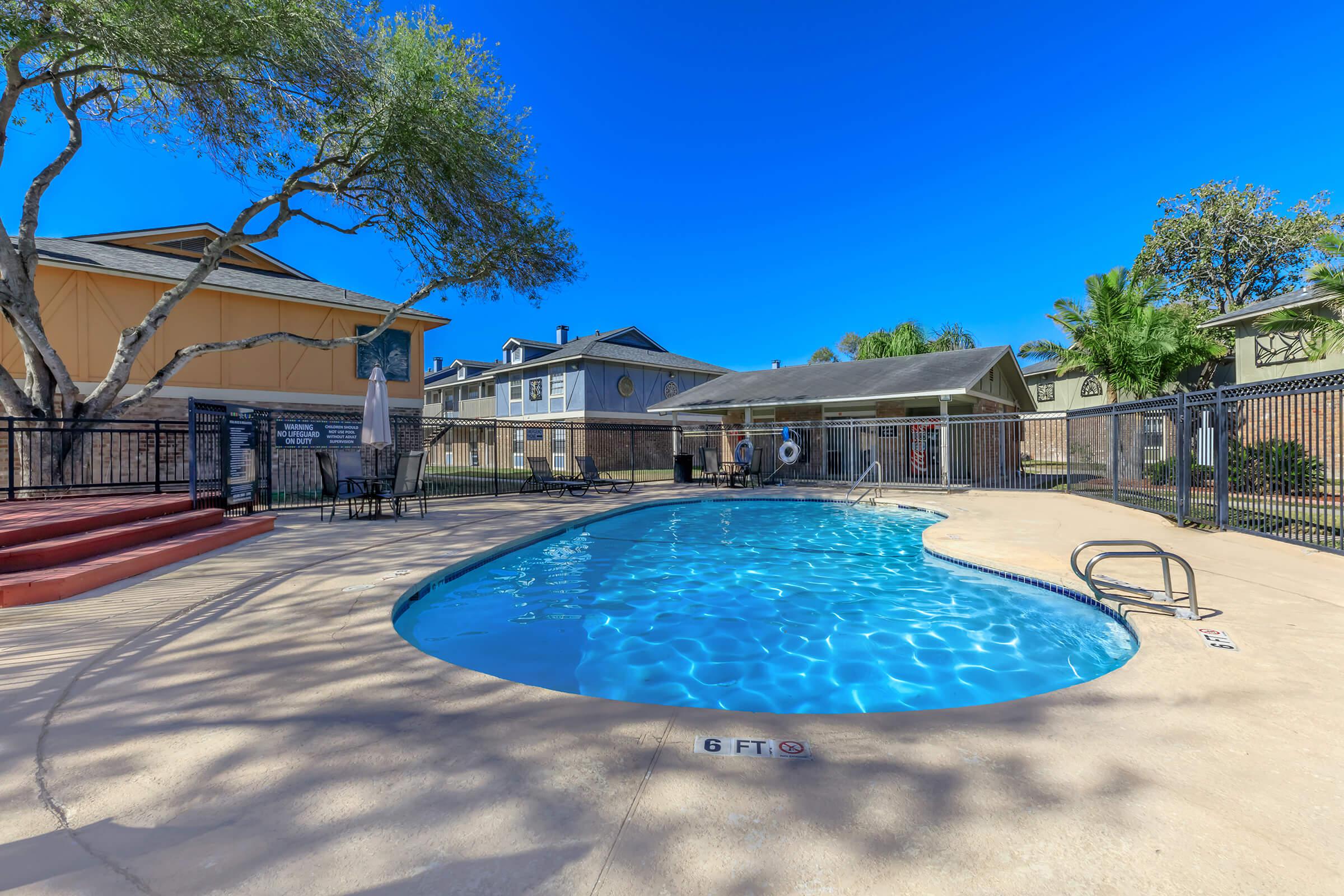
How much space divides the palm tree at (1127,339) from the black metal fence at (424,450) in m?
15.6

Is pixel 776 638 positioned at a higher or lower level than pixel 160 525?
lower

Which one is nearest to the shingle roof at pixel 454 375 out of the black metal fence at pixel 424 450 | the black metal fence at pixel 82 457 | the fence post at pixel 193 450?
the black metal fence at pixel 424 450

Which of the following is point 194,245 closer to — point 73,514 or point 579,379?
point 579,379

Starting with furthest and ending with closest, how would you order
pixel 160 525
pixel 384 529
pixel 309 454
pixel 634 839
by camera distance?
1. pixel 309 454
2. pixel 384 529
3. pixel 160 525
4. pixel 634 839

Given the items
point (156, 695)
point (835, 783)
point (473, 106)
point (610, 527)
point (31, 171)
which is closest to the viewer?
point (835, 783)

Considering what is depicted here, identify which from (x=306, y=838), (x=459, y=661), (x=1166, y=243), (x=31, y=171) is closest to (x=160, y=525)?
(x=459, y=661)

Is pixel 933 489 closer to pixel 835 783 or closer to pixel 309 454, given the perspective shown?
pixel 835 783

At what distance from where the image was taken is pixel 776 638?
491cm

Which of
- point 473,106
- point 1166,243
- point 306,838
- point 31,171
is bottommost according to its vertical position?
point 306,838

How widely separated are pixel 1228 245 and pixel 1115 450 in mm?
29303

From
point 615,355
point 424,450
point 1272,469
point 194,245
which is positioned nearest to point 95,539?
point 424,450

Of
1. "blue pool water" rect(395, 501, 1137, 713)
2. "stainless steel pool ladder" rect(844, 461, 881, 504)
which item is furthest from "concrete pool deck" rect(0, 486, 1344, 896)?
"stainless steel pool ladder" rect(844, 461, 881, 504)

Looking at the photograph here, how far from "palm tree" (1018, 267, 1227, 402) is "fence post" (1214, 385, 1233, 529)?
15063 millimetres

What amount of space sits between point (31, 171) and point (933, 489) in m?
21.3
